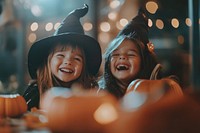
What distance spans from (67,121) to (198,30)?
0.36 metres

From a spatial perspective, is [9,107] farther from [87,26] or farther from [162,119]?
[162,119]

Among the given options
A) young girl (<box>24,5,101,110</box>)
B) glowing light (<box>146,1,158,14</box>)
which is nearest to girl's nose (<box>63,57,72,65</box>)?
young girl (<box>24,5,101,110</box>)

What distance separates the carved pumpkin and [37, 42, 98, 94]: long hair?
0.75 feet

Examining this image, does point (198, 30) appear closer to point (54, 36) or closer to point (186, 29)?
point (186, 29)

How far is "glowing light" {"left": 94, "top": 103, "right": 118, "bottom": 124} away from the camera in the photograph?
1.61 feet

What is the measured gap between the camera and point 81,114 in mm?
506

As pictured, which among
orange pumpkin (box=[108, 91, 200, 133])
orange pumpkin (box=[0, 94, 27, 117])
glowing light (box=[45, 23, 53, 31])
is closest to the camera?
orange pumpkin (box=[108, 91, 200, 133])

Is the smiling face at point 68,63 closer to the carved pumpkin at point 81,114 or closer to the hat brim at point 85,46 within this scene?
the hat brim at point 85,46

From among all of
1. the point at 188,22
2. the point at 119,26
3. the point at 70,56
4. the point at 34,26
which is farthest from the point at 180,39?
the point at 34,26

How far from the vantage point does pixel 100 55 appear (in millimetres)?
763

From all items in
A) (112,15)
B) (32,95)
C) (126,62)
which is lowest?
(32,95)

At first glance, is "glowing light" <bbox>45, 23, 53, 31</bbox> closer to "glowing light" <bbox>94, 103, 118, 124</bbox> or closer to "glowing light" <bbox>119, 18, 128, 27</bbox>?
"glowing light" <bbox>119, 18, 128, 27</bbox>

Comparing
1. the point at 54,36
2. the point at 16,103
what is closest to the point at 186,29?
the point at 54,36

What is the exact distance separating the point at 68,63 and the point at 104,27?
0.40 feet
